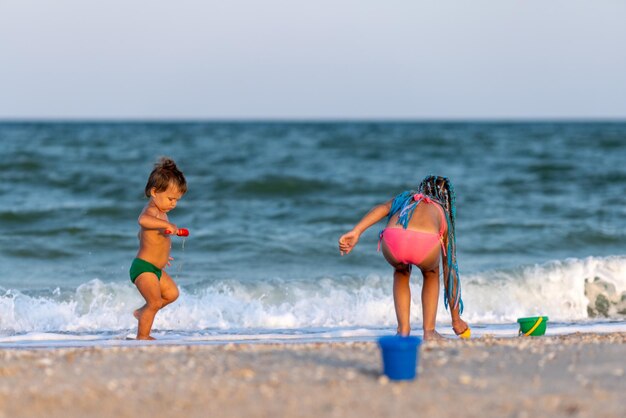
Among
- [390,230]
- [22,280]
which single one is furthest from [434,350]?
[22,280]

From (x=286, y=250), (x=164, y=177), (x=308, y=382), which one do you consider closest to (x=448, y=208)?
(x=164, y=177)

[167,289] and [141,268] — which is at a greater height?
[141,268]

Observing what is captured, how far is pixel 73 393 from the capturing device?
161 inches

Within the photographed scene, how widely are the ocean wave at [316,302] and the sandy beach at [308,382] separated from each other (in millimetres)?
2703

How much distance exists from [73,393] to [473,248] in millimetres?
8112

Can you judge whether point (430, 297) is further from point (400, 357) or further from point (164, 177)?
point (400, 357)

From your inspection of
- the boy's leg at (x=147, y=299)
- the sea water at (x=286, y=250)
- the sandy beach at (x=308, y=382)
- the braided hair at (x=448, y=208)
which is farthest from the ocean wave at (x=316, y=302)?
the sandy beach at (x=308, y=382)

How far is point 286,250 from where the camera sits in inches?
444

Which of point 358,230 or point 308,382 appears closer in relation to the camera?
point 308,382

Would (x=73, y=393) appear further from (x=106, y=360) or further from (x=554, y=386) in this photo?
(x=554, y=386)

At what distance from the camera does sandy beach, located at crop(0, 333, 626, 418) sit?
387 cm

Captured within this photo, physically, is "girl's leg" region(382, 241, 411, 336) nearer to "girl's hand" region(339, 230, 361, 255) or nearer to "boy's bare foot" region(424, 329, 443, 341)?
"boy's bare foot" region(424, 329, 443, 341)

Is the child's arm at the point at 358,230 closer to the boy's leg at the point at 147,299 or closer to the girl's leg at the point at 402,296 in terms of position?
the girl's leg at the point at 402,296

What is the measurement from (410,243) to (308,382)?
2.08 m
